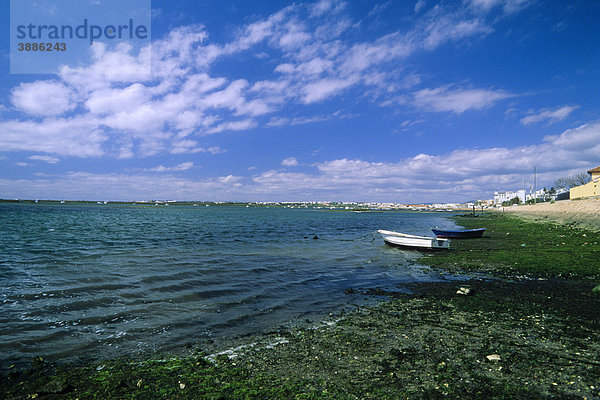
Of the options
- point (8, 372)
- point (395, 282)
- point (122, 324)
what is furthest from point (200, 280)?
point (395, 282)

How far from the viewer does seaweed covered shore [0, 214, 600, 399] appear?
19.8ft

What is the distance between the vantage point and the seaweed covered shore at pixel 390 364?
6031 millimetres

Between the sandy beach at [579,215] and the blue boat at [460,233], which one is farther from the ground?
the sandy beach at [579,215]

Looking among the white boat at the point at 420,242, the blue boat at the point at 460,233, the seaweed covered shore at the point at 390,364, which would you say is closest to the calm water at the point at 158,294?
the seaweed covered shore at the point at 390,364

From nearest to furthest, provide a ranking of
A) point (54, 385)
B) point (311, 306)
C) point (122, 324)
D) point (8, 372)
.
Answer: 1. point (54, 385)
2. point (8, 372)
3. point (122, 324)
4. point (311, 306)

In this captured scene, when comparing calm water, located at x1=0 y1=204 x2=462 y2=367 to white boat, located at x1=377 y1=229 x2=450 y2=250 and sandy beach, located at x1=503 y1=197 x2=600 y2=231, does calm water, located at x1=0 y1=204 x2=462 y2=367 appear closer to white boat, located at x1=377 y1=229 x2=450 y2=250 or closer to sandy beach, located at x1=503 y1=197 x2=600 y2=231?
white boat, located at x1=377 y1=229 x2=450 y2=250

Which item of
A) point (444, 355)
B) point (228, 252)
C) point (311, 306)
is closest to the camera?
point (444, 355)

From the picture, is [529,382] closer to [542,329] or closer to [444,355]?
[444,355]

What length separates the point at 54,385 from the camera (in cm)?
613

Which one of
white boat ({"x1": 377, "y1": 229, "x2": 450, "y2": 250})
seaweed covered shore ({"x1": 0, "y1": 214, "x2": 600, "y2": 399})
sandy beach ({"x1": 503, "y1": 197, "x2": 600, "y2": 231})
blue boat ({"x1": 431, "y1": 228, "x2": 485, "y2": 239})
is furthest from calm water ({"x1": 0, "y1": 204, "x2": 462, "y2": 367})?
sandy beach ({"x1": 503, "y1": 197, "x2": 600, "y2": 231})

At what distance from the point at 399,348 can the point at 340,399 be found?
295 cm

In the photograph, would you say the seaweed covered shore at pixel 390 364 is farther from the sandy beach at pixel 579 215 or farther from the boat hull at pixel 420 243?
the sandy beach at pixel 579 215

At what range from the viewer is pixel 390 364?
23.4 feet

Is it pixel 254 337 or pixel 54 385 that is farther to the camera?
pixel 254 337
